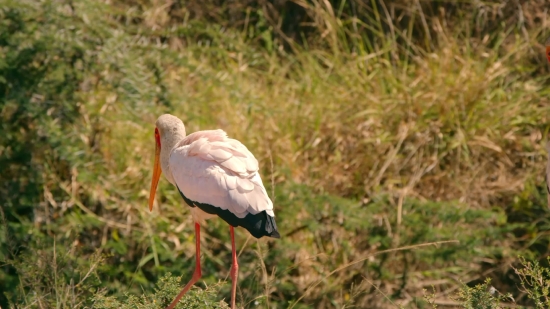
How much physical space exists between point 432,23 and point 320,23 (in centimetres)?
86

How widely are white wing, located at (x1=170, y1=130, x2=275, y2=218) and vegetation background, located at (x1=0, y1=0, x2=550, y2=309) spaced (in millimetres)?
1102

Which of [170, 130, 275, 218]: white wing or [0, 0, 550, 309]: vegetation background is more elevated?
[170, 130, 275, 218]: white wing

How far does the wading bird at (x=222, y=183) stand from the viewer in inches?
143

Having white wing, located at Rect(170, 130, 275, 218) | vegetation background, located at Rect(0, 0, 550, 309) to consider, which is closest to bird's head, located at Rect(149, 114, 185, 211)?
white wing, located at Rect(170, 130, 275, 218)

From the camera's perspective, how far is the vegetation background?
530 centimetres

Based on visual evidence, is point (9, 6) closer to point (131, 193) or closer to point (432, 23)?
point (131, 193)

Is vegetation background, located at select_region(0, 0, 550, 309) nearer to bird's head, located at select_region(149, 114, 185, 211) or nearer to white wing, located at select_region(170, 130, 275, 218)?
bird's head, located at select_region(149, 114, 185, 211)

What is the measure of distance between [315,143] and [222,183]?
2.19 m

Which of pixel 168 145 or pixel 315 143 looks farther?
pixel 315 143

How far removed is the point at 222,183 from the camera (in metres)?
3.72

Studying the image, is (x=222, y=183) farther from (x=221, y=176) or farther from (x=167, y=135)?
(x=167, y=135)

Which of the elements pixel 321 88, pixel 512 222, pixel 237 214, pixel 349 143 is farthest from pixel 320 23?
pixel 237 214

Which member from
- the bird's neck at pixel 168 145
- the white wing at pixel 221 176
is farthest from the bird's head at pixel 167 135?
the white wing at pixel 221 176

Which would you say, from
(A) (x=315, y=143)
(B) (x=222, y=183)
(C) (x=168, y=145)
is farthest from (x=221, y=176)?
(A) (x=315, y=143)
